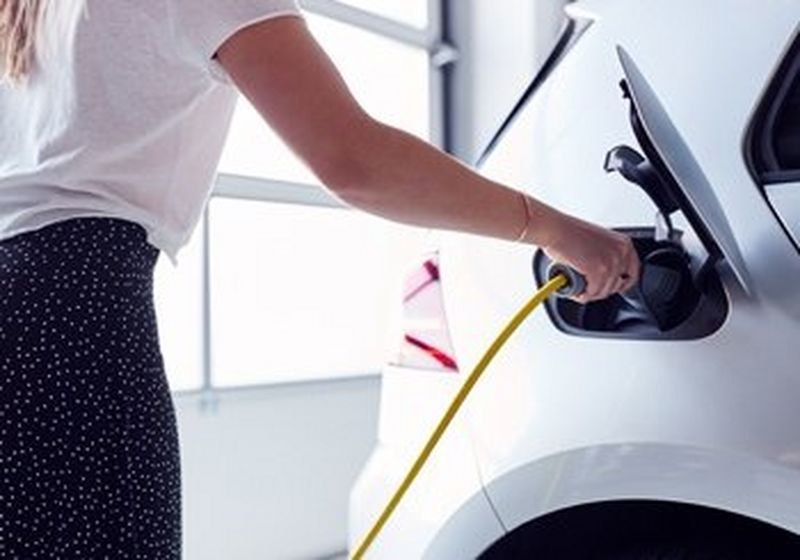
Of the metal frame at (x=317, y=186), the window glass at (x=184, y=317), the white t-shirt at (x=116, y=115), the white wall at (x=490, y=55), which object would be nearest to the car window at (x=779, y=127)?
the white t-shirt at (x=116, y=115)

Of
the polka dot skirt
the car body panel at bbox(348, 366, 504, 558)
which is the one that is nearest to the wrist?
the car body panel at bbox(348, 366, 504, 558)

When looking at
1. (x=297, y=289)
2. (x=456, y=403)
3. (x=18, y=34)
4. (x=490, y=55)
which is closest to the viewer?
(x=18, y=34)

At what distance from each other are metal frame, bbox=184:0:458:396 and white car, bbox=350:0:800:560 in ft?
3.43

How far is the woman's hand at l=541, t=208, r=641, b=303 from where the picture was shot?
0.88 meters

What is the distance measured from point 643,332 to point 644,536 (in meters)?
0.21

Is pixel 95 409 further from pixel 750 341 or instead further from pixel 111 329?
pixel 750 341

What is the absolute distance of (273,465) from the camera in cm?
282

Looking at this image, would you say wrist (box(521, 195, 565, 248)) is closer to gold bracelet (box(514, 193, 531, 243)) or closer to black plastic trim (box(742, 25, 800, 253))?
gold bracelet (box(514, 193, 531, 243))

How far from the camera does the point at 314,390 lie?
2.97 meters

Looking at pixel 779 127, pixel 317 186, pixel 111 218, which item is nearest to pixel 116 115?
pixel 111 218

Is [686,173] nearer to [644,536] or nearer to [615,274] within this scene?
[615,274]

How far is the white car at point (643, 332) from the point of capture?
85 centimetres

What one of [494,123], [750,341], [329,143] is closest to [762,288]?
[750,341]

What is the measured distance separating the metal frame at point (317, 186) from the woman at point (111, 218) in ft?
3.64
